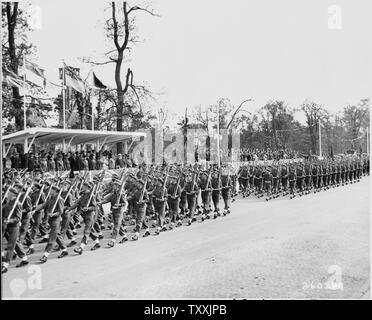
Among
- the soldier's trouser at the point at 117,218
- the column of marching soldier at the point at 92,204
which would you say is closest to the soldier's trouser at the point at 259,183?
the column of marching soldier at the point at 92,204

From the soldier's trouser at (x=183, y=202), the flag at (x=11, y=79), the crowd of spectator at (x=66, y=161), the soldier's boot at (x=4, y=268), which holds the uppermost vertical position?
the flag at (x=11, y=79)

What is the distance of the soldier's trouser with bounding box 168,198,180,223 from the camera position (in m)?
12.7

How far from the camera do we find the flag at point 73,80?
19.2 metres

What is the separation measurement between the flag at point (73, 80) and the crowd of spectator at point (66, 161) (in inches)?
121

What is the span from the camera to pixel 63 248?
30.4 feet

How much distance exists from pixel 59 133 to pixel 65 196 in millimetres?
7171

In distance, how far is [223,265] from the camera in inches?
325

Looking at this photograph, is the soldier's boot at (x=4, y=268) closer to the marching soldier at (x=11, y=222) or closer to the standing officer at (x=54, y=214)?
the marching soldier at (x=11, y=222)

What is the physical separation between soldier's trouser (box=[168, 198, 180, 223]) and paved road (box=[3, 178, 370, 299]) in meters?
0.47

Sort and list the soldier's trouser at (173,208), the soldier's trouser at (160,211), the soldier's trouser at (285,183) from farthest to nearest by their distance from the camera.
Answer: the soldier's trouser at (285,183), the soldier's trouser at (173,208), the soldier's trouser at (160,211)

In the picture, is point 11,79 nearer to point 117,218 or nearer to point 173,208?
point 173,208

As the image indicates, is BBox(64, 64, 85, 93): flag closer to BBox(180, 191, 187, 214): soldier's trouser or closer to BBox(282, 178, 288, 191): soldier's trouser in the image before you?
BBox(180, 191, 187, 214): soldier's trouser
